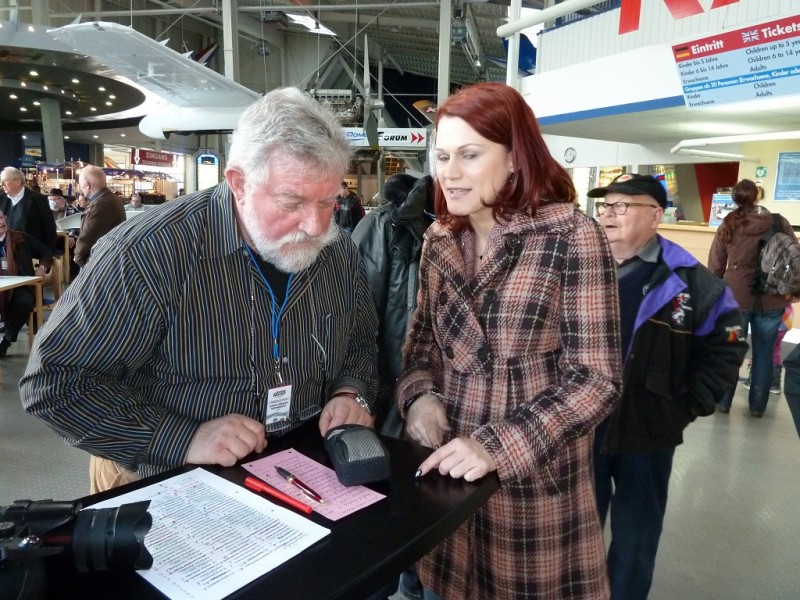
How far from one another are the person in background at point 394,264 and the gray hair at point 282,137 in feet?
2.60

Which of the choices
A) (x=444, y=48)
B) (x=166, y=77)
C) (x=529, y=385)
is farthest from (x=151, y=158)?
(x=529, y=385)

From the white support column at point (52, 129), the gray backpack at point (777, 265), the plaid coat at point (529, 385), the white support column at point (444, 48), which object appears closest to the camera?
the plaid coat at point (529, 385)

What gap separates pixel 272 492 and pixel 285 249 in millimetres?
486

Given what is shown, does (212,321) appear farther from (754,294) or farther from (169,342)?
(754,294)

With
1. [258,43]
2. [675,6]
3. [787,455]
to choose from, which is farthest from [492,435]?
[258,43]

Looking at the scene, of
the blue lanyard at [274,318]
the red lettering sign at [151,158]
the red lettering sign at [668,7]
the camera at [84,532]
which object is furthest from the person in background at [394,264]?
the red lettering sign at [151,158]

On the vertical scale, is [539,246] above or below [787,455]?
above

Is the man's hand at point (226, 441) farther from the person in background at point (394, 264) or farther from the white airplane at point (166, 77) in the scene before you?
the white airplane at point (166, 77)

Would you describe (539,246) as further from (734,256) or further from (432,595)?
(734,256)

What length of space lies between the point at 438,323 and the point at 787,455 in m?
3.59

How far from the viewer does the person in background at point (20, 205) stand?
19.4 feet

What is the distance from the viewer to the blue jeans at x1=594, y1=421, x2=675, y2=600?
6.31 feet

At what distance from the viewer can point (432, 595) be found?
4.41 feet

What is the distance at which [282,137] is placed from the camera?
1.03 metres
